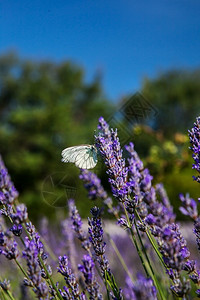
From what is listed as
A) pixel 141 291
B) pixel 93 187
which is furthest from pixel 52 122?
pixel 141 291

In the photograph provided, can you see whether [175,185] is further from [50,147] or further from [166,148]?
[50,147]

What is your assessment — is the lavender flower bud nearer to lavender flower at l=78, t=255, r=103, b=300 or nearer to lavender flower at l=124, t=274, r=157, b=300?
lavender flower at l=78, t=255, r=103, b=300

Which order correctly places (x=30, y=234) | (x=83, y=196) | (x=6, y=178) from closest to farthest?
(x=30, y=234) < (x=6, y=178) < (x=83, y=196)

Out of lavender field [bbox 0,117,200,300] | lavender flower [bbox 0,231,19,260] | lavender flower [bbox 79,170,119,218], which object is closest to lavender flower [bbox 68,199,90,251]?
lavender field [bbox 0,117,200,300]

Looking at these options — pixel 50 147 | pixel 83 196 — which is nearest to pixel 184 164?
pixel 83 196

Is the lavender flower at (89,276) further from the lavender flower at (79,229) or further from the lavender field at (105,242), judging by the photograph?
the lavender flower at (79,229)

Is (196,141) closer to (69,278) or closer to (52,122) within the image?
(69,278)
